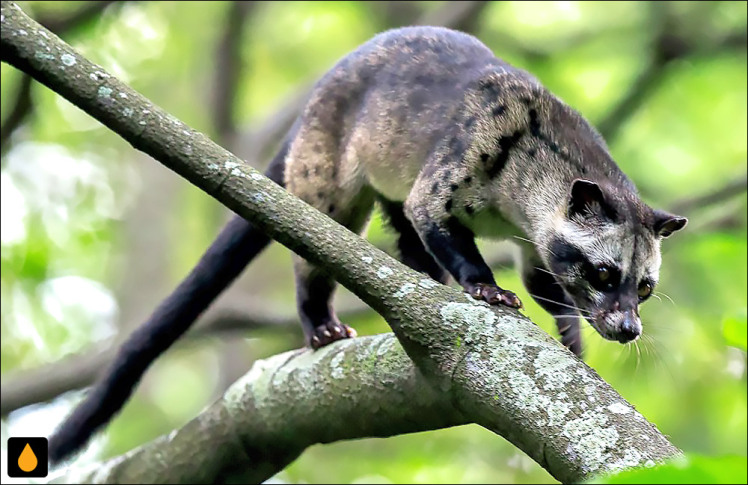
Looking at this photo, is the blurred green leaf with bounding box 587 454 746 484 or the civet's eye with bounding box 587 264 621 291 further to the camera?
the civet's eye with bounding box 587 264 621 291

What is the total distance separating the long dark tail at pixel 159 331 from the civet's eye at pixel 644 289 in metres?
2.42

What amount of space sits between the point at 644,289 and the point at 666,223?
1.22 ft

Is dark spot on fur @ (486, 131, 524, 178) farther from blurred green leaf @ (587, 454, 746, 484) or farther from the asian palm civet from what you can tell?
blurred green leaf @ (587, 454, 746, 484)

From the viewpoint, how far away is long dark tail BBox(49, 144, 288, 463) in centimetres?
580

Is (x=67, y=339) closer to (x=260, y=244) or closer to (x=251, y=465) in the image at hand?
(x=260, y=244)

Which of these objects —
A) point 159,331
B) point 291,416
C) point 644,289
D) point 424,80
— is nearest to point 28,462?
point 159,331

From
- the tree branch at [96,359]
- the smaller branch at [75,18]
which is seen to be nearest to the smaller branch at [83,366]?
the tree branch at [96,359]

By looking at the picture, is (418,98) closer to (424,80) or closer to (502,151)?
(424,80)

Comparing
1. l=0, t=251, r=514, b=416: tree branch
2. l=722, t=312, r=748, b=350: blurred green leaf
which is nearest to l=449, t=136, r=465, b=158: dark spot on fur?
l=0, t=251, r=514, b=416: tree branch

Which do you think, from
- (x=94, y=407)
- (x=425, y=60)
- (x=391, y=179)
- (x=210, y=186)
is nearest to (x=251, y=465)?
(x=94, y=407)

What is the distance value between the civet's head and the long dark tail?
2.03 metres

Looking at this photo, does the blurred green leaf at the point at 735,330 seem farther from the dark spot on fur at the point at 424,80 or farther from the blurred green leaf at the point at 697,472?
the dark spot on fur at the point at 424,80

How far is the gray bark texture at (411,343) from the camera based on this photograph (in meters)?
3.11

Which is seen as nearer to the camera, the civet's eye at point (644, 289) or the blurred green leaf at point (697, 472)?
the blurred green leaf at point (697, 472)
